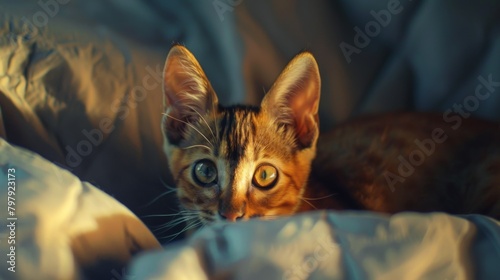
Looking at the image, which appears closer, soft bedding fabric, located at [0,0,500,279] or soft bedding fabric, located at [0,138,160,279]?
soft bedding fabric, located at [0,138,160,279]

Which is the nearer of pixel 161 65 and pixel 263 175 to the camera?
pixel 263 175

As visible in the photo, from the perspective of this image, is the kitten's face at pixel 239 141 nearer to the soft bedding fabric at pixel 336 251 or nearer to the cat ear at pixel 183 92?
the cat ear at pixel 183 92

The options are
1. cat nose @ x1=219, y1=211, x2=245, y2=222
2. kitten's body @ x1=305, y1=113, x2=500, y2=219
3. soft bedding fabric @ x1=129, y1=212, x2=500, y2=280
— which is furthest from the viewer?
kitten's body @ x1=305, y1=113, x2=500, y2=219

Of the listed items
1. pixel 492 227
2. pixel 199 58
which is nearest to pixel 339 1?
pixel 199 58

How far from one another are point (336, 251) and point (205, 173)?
41 centimetres

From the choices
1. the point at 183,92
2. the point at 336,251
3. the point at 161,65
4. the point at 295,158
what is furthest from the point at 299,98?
the point at 336,251

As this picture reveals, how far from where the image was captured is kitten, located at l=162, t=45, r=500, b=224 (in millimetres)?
965

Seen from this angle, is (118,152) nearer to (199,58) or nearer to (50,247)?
(199,58)

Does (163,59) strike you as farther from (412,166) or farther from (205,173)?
(412,166)

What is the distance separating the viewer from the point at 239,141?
988 mm

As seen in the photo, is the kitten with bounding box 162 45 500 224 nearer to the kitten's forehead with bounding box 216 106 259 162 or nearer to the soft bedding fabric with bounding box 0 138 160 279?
the kitten's forehead with bounding box 216 106 259 162

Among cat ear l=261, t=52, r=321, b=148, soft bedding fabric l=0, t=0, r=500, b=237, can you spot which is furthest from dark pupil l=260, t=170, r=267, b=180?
soft bedding fabric l=0, t=0, r=500, b=237

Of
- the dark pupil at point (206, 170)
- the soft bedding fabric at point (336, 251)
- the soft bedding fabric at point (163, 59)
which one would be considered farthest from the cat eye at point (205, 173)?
the soft bedding fabric at point (336, 251)

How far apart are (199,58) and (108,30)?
21cm
